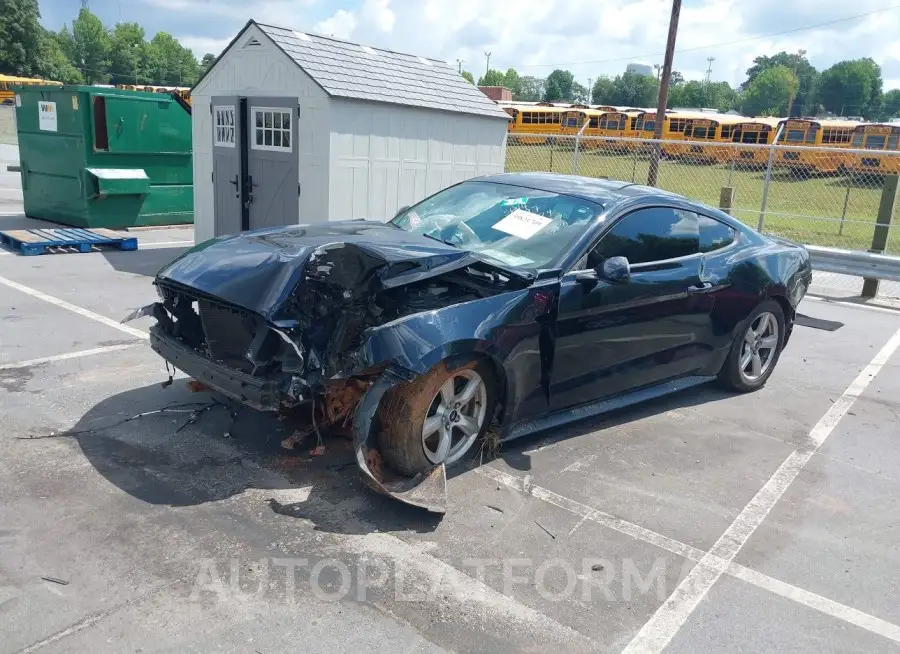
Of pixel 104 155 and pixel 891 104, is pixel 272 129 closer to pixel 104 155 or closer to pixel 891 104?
pixel 104 155

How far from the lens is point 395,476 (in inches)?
159

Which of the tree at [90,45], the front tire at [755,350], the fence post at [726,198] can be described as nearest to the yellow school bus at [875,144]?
the fence post at [726,198]

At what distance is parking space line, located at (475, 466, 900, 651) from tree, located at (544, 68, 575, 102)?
12734 centimetres

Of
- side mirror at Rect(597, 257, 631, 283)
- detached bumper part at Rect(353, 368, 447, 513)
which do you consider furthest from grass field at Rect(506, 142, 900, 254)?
detached bumper part at Rect(353, 368, 447, 513)

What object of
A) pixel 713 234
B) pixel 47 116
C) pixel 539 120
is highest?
pixel 539 120

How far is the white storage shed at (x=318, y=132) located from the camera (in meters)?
9.23

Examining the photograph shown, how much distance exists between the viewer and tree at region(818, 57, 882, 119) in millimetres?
118250

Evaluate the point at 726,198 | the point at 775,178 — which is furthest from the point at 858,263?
the point at 775,178

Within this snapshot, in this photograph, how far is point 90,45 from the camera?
11306cm

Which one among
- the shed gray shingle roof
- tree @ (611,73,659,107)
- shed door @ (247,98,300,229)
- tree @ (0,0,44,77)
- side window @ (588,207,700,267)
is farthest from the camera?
tree @ (611,73,659,107)

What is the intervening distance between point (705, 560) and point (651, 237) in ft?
7.50

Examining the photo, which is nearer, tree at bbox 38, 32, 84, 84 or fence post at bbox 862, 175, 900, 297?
fence post at bbox 862, 175, 900, 297

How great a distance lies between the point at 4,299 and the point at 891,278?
10.5m

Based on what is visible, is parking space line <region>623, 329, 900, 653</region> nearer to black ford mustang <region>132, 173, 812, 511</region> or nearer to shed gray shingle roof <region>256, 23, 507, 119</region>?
black ford mustang <region>132, 173, 812, 511</region>
